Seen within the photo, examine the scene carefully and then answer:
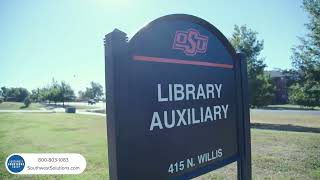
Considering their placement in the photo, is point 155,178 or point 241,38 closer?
point 155,178

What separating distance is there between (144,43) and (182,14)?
0.63 meters

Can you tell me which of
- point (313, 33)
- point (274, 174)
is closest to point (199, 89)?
point (274, 174)

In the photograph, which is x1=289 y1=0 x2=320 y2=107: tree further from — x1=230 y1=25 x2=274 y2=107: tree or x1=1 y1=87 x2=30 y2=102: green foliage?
x1=1 y1=87 x2=30 y2=102: green foliage

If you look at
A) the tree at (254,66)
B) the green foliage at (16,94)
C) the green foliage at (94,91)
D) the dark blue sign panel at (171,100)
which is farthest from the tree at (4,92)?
the dark blue sign panel at (171,100)

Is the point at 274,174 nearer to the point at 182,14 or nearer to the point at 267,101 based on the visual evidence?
the point at 182,14

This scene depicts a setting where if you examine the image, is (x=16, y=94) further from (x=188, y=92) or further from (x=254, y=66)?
(x=188, y=92)

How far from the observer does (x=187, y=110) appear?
2936mm

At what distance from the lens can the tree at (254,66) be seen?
76.1 feet

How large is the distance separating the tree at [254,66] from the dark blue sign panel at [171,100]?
67.1ft

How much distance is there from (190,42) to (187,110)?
0.67m

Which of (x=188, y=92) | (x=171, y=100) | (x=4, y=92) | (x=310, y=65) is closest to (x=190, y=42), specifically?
(x=188, y=92)

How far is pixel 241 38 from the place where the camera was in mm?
23875
